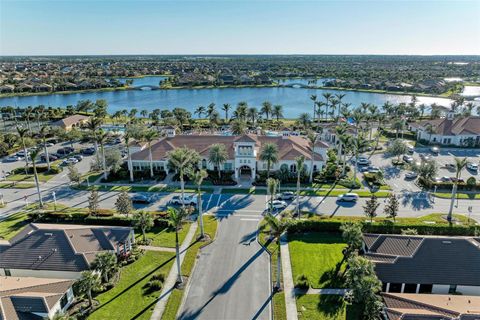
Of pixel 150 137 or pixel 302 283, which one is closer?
pixel 302 283

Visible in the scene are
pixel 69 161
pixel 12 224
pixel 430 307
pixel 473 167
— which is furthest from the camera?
pixel 69 161

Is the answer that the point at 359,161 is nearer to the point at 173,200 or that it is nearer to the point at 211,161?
the point at 211,161

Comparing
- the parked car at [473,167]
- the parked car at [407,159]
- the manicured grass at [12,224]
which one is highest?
the parked car at [407,159]

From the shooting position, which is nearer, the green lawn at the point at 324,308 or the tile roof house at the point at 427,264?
the green lawn at the point at 324,308

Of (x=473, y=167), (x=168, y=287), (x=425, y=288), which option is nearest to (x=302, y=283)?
(x=425, y=288)

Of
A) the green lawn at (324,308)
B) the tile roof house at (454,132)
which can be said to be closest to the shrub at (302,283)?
the green lawn at (324,308)

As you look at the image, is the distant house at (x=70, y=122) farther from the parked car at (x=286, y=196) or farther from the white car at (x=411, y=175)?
the white car at (x=411, y=175)

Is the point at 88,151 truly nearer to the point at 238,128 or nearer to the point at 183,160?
the point at 238,128
